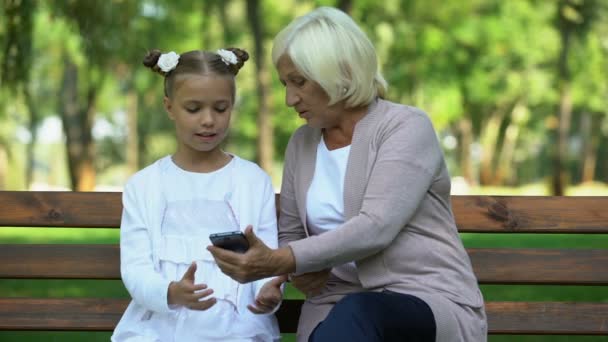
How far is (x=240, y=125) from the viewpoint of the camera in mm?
36125

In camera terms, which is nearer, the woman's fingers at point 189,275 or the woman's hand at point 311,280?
the woman's fingers at point 189,275

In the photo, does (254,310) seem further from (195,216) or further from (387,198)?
(387,198)

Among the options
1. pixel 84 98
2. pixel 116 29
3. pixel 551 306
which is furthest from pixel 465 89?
pixel 551 306

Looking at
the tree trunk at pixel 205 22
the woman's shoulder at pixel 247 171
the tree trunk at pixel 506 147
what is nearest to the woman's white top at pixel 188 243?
the woman's shoulder at pixel 247 171

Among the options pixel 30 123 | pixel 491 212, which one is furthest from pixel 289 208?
pixel 30 123

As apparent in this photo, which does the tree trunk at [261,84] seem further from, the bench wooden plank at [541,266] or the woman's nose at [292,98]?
the woman's nose at [292,98]

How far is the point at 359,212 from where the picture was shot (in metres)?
3.16

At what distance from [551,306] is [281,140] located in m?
33.3

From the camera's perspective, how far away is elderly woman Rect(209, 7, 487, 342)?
115 inches

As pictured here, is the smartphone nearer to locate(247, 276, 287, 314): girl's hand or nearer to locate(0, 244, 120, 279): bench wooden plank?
locate(247, 276, 287, 314): girl's hand

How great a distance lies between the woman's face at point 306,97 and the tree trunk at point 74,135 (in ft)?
72.4

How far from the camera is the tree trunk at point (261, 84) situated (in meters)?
20.0

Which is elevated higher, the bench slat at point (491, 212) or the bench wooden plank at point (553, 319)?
the bench slat at point (491, 212)

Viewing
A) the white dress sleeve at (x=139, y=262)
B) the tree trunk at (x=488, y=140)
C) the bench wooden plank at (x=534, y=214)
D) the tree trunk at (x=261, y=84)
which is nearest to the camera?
the white dress sleeve at (x=139, y=262)
